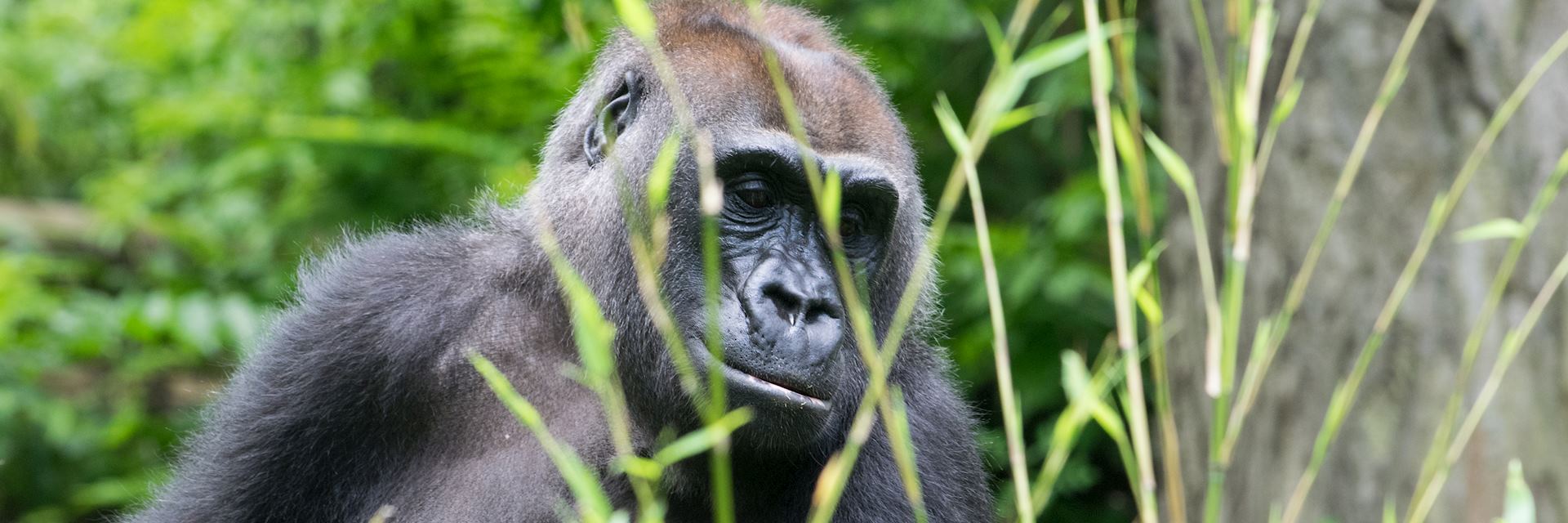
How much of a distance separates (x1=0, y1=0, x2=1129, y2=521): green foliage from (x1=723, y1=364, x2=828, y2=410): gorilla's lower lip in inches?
92.0

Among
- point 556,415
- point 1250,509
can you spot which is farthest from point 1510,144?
point 556,415

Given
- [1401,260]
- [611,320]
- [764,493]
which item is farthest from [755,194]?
[1401,260]

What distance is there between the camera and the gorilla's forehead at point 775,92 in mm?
2824

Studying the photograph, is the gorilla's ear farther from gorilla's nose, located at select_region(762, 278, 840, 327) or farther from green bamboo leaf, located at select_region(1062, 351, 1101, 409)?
green bamboo leaf, located at select_region(1062, 351, 1101, 409)

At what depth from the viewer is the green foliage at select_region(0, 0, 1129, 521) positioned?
549 cm

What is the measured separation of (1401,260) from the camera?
401 centimetres

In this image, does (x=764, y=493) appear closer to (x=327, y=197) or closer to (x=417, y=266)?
(x=417, y=266)

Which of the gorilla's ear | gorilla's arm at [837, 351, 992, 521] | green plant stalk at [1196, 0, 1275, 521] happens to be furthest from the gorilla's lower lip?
green plant stalk at [1196, 0, 1275, 521]

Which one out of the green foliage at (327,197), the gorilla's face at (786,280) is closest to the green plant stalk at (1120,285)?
the gorilla's face at (786,280)

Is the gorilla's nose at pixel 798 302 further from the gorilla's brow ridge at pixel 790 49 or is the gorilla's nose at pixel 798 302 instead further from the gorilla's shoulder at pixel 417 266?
the gorilla's shoulder at pixel 417 266

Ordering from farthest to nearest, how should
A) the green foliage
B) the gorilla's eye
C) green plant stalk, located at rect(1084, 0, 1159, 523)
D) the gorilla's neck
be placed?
the green foliage < the gorilla's neck < the gorilla's eye < green plant stalk, located at rect(1084, 0, 1159, 523)

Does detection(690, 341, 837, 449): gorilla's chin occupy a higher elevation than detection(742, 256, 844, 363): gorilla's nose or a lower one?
lower

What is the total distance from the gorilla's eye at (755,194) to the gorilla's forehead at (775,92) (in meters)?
0.10

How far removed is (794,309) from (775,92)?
0.57 meters
